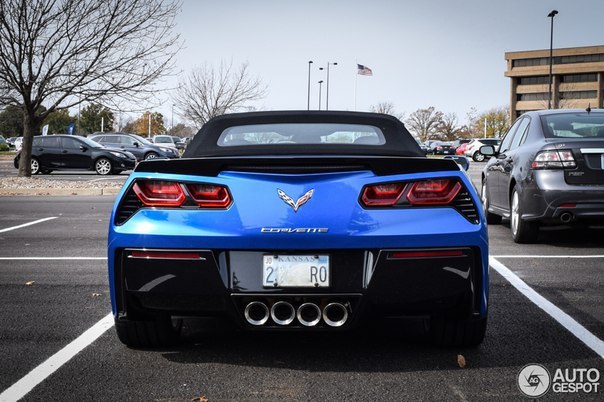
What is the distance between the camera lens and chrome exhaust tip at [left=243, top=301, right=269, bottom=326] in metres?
3.65

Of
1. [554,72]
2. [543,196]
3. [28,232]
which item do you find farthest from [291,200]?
[554,72]

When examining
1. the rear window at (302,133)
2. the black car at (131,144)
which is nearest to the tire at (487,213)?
the rear window at (302,133)

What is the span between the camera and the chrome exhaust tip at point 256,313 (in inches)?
144

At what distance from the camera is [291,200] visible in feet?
11.9

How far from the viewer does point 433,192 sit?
12.3ft

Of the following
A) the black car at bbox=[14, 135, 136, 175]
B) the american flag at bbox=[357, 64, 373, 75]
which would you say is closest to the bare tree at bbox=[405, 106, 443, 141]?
the american flag at bbox=[357, 64, 373, 75]

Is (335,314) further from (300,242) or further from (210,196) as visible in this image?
(210,196)

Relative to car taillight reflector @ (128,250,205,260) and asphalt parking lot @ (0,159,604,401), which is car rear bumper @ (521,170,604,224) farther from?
car taillight reflector @ (128,250,205,260)

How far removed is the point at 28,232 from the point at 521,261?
20.9 ft

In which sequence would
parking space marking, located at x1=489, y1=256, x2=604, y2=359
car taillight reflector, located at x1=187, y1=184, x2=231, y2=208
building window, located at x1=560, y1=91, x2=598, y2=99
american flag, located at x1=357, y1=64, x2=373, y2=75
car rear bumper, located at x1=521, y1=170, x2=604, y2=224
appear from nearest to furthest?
car taillight reflector, located at x1=187, y1=184, x2=231, y2=208
parking space marking, located at x1=489, y1=256, x2=604, y2=359
car rear bumper, located at x1=521, y1=170, x2=604, y2=224
american flag, located at x1=357, y1=64, x2=373, y2=75
building window, located at x1=560, y1=91, x2=598, y2=99

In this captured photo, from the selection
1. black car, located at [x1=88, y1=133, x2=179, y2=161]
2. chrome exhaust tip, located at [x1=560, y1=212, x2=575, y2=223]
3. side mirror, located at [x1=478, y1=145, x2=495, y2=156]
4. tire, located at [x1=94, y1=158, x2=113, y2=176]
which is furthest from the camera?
black car, located at [x1=88, y1=133, x2=179, y2=161]

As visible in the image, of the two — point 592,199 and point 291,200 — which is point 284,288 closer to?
point 291,200

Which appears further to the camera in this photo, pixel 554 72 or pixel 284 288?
pixel 554 72

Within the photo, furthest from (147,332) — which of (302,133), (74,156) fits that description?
(74,156)
